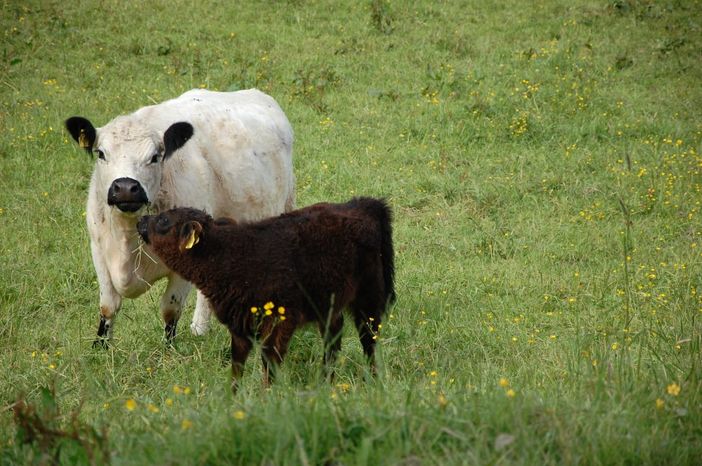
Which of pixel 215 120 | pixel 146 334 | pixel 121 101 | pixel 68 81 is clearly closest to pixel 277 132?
pixel 215 120

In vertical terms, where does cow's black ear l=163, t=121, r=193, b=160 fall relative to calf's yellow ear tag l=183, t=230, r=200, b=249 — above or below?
above

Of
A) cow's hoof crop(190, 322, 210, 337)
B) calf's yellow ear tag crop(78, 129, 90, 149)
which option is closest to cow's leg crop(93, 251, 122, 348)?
cow's hoof crop(190, 322, 210, 337)

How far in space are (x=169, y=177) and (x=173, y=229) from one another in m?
1.32

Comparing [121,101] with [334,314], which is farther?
[121,101]

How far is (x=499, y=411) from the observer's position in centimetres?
359

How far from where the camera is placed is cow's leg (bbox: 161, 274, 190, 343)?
6823mm

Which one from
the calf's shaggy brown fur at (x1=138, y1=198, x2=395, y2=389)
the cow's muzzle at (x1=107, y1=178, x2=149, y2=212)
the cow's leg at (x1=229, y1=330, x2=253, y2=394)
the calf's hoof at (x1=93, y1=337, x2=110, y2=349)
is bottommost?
the calf's hoof at (x1=93, y1=337, x2=110, y2=349)

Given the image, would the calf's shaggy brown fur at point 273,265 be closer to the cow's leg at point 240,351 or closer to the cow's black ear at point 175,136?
the cow's leg at point 240,351

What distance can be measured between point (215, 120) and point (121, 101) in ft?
15.7

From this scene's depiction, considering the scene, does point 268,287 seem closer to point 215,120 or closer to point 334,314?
point 334,314

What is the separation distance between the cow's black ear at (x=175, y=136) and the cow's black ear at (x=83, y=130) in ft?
1.68

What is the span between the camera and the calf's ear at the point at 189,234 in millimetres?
5457

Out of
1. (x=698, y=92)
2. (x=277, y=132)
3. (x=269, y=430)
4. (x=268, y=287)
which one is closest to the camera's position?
(x=269, y=430)

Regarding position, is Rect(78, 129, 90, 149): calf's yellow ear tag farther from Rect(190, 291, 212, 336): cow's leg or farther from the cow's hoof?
the cow's hoof
